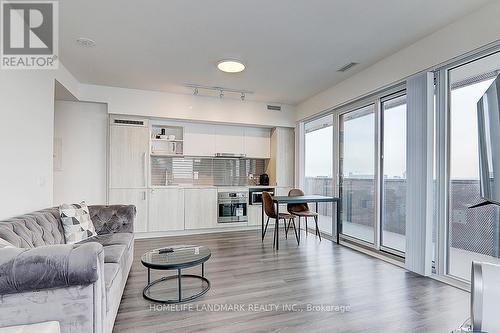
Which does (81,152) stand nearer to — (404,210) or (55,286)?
(55,286)

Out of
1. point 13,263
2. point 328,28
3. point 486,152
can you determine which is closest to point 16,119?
point 13,263

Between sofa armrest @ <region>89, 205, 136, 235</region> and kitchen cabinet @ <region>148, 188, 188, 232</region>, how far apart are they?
5.51 ft

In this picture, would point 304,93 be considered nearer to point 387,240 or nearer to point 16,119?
point 387,240

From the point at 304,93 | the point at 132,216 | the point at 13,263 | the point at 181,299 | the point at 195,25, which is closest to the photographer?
the point at 13,263

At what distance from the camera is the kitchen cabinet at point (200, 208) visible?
539 cm

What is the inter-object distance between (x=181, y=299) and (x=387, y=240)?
3101 mm

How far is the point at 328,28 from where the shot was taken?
2949mm

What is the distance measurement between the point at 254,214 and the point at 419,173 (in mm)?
3456

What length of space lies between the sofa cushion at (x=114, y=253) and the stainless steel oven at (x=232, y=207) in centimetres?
299

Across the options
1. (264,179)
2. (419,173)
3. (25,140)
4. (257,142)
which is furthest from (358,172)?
(25,140)

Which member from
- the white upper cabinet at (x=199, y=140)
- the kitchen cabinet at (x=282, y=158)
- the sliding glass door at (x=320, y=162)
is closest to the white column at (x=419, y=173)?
the sliding glass door at (x=320, y=162)

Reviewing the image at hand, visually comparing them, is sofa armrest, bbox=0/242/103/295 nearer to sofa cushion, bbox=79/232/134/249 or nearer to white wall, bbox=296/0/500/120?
sofa cushion, bbox=79/232/134/249

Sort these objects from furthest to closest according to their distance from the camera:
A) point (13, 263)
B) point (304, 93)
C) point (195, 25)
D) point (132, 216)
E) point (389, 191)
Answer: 1. point (304, 93)
2. point (389, 191)
3. point (132, 216)
4. point (195, 25)
5. point (13, 263)

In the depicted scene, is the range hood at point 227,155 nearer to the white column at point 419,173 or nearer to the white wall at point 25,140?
the white wall at point 25,140
